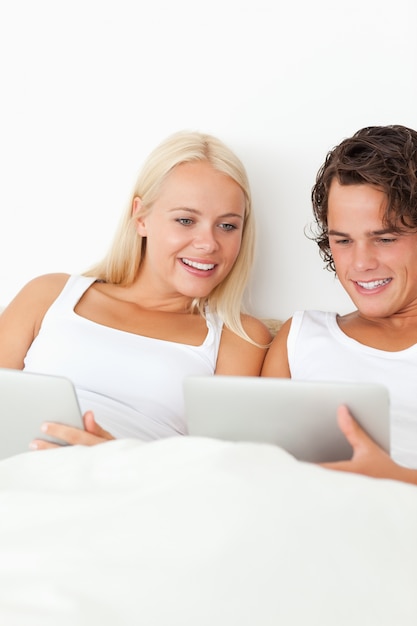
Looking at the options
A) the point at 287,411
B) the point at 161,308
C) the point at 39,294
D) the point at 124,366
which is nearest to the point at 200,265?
the point at 161,308

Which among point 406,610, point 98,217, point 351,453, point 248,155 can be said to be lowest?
point 406,610

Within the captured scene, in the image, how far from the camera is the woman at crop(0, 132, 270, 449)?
228cm

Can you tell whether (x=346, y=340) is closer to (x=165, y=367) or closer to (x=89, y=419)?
(x=165, y=367)

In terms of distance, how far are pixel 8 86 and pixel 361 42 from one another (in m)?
1.26

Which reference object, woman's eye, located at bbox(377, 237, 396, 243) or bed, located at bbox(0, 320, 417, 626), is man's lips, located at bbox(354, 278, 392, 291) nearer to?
woman's eye, located at bbox(377, 237, 396, 243)

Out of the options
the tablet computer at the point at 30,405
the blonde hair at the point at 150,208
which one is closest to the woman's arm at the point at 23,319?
the blonde hair at the point at 150,208

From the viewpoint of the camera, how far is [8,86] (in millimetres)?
2912

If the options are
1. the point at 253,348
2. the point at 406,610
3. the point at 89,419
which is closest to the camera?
the point at 406,610

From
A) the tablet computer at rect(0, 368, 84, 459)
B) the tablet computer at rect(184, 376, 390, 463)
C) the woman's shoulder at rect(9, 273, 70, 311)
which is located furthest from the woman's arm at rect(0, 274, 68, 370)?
the tablet computer at rect(184, 376, 390, 463)

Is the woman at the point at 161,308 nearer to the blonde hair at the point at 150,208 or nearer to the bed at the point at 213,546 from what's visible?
the blonde hair at the point at 150,208

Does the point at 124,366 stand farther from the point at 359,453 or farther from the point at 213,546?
the point at 213,546

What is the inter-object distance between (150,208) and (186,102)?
1.61ft

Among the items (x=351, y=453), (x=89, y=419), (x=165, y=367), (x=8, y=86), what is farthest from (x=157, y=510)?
(x=8, y=86)

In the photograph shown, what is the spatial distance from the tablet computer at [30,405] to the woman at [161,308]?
0.48 metres
